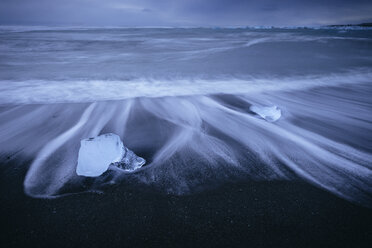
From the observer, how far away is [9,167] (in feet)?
6.03

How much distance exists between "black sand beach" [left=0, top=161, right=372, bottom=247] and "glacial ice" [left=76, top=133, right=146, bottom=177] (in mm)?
238

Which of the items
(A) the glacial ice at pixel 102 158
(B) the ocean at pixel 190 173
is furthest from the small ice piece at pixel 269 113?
(A) the glacial ice at pixel 102 158

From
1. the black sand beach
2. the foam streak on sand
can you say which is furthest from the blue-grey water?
the black sand beach

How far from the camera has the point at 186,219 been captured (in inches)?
53.7

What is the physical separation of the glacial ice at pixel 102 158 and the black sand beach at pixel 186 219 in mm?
238

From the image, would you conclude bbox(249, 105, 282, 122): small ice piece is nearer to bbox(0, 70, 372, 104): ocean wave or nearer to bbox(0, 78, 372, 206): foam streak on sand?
bbox(0, 78, 372, 206): foam streak on sand

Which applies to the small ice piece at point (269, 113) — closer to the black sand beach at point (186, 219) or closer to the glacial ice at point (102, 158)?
the black sand beach at point (186, 219)

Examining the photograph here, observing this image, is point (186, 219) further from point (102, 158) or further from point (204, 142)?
point (204, 142)

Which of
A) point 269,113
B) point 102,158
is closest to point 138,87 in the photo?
point 269,113

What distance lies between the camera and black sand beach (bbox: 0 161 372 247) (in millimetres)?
1230

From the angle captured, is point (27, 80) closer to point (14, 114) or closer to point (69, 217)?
point (14, 114)

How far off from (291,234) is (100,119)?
8.64ft

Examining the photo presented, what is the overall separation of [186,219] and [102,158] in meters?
0.94

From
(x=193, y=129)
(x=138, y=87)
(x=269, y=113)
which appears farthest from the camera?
(x=138, y=87)
